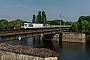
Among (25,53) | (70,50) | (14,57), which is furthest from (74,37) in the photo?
(25,53)

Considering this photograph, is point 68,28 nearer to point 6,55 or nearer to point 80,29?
point 80,29

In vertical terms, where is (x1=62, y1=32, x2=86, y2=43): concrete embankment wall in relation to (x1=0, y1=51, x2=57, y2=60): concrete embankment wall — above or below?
below

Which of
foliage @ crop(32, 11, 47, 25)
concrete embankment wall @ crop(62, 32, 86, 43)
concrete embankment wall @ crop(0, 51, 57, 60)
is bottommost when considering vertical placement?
concrete embankment wall @ crop(62, 32, 86, 43)

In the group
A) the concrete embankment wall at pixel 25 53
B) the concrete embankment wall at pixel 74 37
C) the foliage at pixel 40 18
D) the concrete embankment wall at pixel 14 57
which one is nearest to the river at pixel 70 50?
the concrete embankment wall at pixel 74 37

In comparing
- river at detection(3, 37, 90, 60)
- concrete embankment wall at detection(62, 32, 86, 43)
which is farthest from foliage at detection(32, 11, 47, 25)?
river at detection(3, 37, 90, 60)

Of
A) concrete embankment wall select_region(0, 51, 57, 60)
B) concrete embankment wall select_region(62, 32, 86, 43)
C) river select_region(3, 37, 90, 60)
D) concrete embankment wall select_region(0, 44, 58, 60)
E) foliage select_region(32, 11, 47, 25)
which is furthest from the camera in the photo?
foliage select_region(32, 11, 47, 25)

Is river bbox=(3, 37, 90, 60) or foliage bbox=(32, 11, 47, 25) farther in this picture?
foliage bbox=(32, 11, 47, 25)

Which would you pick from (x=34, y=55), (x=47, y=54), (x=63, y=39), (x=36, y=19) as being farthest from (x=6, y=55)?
(x=36, y=19)

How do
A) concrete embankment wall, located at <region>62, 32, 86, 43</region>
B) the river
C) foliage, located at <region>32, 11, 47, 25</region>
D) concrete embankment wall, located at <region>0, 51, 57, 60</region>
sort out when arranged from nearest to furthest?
concrete embankment wall, located at <region>0, 51, 57, 60</region>
the river
concrete embankment wall, located at <region>62, 32, 86, 43</region>
foliage, located at <region>32, 11, 47, 25</region>

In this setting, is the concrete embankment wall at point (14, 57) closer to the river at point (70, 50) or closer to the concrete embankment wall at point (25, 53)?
the concrete embankment wall at point (25, 53)

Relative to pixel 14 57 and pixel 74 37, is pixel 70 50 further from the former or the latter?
pixel 14 57

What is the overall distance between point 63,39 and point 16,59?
217 ft

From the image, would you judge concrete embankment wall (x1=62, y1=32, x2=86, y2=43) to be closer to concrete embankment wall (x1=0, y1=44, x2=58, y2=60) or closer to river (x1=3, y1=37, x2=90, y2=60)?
river (x1=3, y1=37, x2=90, y2=60)

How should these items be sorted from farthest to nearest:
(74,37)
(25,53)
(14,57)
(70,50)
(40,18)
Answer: (40,18) → (74,37) → (70,50) → (14,57) → (25,53)
